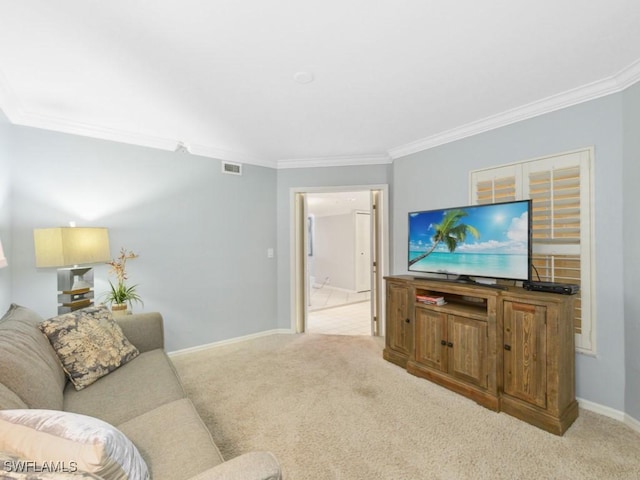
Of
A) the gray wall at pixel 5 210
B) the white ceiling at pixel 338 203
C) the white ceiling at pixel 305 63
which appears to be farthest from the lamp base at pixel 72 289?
the white ceiling at pixel 338 203

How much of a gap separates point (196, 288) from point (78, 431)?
2.74 metres

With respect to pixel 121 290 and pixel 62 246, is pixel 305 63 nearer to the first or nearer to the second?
pixel 62 246

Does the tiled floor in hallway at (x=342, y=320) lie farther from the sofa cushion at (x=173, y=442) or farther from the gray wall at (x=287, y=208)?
the sofa cushion at (x=173, y=442)

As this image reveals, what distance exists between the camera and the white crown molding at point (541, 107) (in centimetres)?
204

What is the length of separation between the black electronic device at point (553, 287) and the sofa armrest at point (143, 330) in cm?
291

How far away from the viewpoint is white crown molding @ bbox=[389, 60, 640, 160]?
6.71ft

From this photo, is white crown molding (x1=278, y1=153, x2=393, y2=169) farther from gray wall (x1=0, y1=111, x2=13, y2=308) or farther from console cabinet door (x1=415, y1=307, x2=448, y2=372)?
Result: gray wall (x1=0, y1=111, x2=13, y2=308)

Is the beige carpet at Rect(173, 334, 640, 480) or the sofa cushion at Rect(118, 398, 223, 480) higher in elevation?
the sofa cushion at Rect(118, 398, 223, 480)

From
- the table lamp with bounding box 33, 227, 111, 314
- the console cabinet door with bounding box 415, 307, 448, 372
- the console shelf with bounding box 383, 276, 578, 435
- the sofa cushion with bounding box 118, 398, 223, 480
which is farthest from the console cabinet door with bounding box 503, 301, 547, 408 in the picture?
the table lamp with bounding box 33, 227, 111, 314

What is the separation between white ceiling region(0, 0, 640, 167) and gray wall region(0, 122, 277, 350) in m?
0.34

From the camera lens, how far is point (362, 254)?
7.70 metres

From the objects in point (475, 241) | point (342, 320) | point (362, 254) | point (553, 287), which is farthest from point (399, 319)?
point (362, 254)

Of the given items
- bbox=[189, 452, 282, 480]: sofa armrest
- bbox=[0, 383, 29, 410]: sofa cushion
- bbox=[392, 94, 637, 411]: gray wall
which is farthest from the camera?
bbox=[392, 94, 637, 411]: gray wall

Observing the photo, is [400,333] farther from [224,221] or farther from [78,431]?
[78,431]
